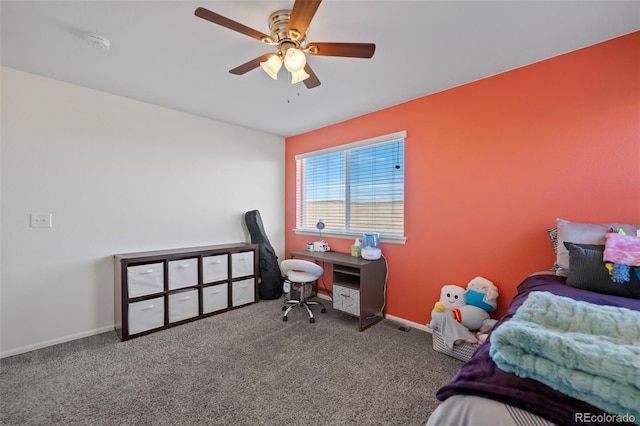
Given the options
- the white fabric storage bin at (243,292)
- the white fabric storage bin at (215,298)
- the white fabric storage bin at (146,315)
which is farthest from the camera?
the white fabric storage bin at (243,292)

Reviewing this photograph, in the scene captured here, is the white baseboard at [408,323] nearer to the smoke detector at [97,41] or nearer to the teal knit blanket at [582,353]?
the teal knit blanket at [582,353]

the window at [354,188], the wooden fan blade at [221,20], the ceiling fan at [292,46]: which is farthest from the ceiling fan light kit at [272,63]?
the window at [354,188]

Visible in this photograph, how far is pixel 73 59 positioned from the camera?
2135 mm

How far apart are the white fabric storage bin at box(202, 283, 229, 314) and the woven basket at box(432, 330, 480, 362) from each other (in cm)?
241

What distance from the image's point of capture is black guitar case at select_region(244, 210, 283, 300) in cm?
371

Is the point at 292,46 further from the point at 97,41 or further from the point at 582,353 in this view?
the point at 582,353

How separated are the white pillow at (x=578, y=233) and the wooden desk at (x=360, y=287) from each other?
1.55 metres

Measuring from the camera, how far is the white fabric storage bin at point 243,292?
133 inches

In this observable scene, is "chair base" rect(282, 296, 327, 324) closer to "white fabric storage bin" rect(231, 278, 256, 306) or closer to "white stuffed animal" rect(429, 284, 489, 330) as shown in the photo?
"white fabric storage bin" rect(231, 278, 256, 306)

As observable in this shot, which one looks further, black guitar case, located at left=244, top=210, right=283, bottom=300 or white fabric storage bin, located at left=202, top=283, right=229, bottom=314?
black guitar case, located at left=244, top=210, right=283, bottom=300

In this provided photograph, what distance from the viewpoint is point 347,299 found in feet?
9.48

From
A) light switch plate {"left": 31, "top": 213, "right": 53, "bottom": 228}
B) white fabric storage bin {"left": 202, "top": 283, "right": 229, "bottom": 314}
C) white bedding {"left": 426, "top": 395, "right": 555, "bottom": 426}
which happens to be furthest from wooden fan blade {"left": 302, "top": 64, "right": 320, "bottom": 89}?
light switch plate {"left": 31, "top": 213, "right": 53, "bottom": 228}

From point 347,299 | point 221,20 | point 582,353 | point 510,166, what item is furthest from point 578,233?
point 221,20

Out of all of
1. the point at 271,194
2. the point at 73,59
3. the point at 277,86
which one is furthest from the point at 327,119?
the point at 73,59
